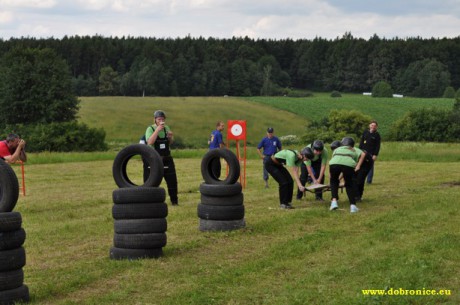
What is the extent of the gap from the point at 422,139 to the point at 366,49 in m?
81.6

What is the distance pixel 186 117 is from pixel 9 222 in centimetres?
7934

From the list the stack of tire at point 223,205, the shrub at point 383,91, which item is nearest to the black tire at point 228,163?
the stack of tire at point 223,205

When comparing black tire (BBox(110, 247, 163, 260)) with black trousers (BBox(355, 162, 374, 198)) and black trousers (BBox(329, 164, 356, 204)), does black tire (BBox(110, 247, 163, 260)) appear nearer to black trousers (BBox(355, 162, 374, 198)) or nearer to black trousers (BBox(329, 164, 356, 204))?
black trousers (BBox(329, 164, 356, 204))

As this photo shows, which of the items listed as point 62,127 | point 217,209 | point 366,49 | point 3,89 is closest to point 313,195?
point 217,209

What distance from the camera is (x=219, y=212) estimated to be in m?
12.9

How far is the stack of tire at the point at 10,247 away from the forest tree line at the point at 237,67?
12471 cm

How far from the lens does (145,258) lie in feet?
34.2

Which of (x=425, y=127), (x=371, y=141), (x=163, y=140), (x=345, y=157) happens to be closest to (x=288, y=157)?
(x=345, y=157)

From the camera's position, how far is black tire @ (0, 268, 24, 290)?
26.3ft

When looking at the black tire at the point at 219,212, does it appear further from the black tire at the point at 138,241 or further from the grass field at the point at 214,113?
the grass field at the point at 214,113

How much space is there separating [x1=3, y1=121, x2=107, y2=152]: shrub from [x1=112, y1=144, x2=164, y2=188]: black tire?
52221 mm

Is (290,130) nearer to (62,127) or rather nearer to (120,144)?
(120,144)

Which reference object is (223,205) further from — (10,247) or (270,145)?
(270,145)

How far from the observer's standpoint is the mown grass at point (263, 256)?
333 inches
